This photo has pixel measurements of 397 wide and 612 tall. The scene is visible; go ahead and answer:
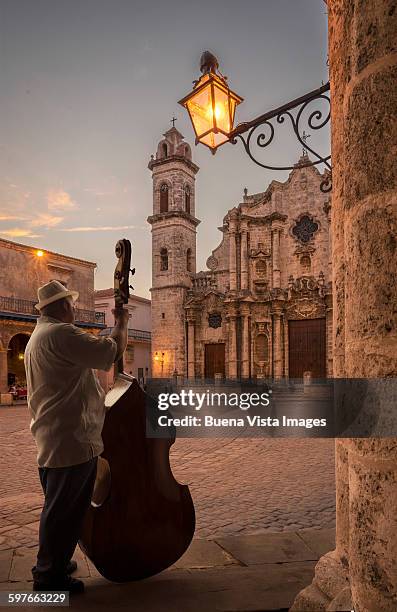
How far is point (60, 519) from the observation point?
2.46 m

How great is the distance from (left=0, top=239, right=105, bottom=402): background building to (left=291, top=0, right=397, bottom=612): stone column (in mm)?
21407

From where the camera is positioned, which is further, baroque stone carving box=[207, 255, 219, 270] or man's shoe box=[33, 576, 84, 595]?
baroque stone carving box=[207, 255, 219, 270]

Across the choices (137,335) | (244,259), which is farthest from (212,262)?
(137,335)

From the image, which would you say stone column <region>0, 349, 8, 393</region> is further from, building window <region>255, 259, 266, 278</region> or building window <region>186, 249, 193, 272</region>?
building window <region>255, 259, 266, 278</region>

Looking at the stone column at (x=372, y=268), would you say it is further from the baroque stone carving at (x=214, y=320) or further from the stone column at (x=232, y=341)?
the baroque stone carving at (x=214, y=320)

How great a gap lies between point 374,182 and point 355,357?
54 cm

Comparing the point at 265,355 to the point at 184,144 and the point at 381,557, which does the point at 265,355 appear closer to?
the point at 184,144

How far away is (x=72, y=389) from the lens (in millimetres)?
2557

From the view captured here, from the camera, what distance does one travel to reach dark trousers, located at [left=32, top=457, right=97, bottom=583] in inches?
96.7

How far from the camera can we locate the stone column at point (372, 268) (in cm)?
131

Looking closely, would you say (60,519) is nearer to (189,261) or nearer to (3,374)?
(3,374)

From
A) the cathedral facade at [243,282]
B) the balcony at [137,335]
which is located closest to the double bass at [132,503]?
the cathedral facade at [243,282]

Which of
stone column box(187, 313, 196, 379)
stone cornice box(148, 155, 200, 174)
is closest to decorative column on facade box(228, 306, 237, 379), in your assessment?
stone column box(187, 313, 196, 379)

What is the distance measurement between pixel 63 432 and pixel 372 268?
6.15 feet
